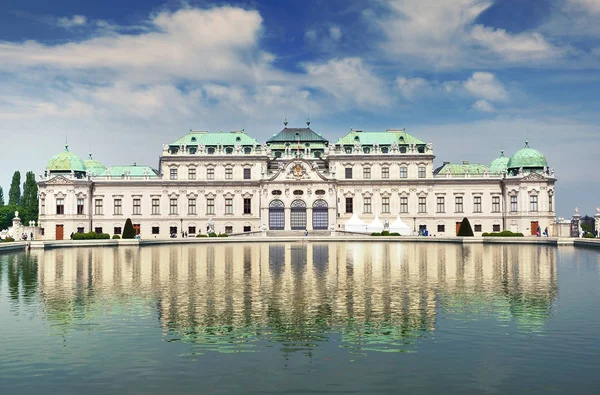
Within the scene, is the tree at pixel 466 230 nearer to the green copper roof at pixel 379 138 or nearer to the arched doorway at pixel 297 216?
the green copper roof at pixel 379 138

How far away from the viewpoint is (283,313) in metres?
24.2

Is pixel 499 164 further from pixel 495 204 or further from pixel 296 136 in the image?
pixel 296 136

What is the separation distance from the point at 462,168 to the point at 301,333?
92.7 m

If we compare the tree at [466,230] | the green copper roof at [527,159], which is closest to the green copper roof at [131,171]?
the tree at [466,230]

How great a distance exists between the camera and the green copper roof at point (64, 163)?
4013 inches

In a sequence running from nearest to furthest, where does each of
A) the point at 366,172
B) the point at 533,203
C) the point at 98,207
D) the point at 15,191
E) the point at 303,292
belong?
the point at 303,292, the point at 533,203, the point at 98,207, the point at 366,172, the point at 15,191

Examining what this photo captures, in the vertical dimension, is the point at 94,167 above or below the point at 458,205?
above

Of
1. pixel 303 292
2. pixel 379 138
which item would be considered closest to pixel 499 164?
pixel 379 138

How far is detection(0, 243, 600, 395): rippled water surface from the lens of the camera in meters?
15.7

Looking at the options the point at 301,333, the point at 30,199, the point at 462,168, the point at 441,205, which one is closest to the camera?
the point at 301,333

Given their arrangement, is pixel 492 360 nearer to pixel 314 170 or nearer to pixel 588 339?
pixel 588 339

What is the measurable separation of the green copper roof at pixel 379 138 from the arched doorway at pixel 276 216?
1565 centimetres

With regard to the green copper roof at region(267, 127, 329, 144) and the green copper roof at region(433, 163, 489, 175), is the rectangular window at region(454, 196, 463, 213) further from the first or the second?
the green copper roof at region(267, 127, 329, 144)

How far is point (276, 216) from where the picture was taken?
101 meters
